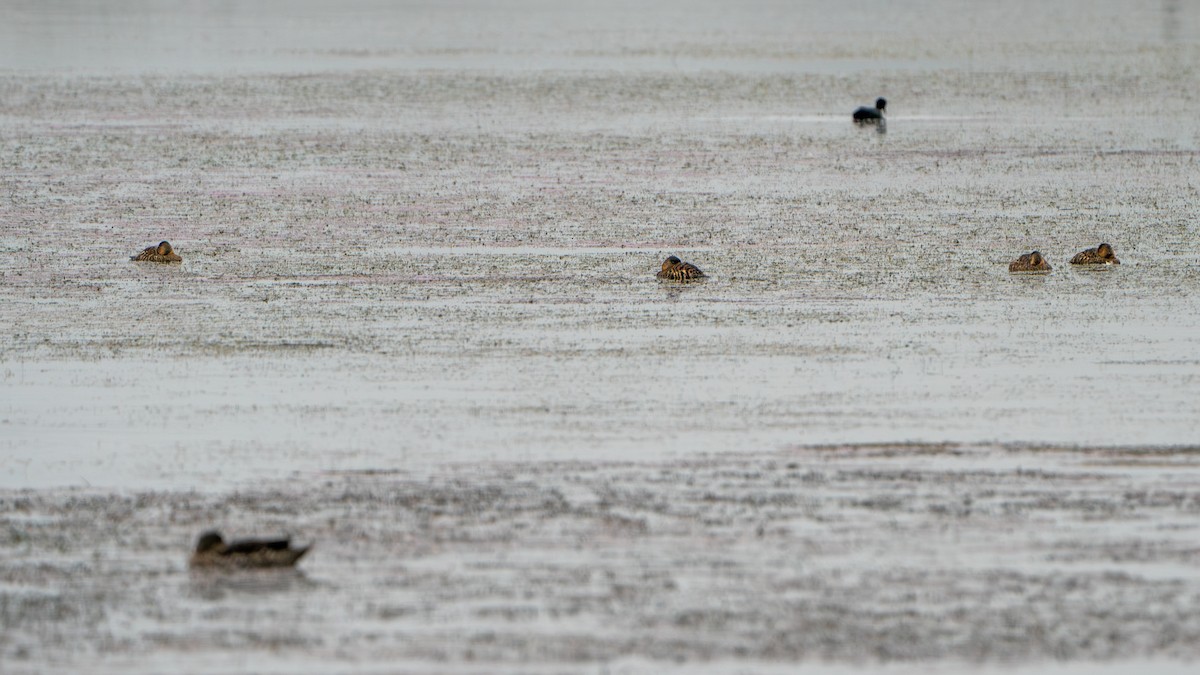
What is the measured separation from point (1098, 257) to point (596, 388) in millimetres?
5925

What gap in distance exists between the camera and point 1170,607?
294 inches

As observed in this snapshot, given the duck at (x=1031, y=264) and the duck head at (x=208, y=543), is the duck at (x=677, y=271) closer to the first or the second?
the duck at (x=1031, y=264)

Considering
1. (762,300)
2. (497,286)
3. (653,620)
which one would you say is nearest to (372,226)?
(497,286)

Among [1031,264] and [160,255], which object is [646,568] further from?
[160,255]

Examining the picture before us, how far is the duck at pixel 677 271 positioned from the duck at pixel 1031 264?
8.26 feet

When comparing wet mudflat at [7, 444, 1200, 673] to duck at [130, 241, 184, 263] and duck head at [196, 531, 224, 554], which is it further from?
duck at [130, 241, 184, 263]

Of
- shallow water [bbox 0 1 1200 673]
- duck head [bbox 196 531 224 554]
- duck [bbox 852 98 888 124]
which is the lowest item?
duck head [bbox 196 531 224 554]

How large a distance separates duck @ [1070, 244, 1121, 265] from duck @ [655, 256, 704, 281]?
10.1 feet

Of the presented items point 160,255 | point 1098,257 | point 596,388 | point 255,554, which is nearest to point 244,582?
point 255,554

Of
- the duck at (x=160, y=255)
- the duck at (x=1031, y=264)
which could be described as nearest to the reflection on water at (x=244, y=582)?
the duck at (x=160, y=255)

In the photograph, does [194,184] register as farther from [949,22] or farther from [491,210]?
[949,22]

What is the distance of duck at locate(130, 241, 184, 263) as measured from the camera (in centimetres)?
1597

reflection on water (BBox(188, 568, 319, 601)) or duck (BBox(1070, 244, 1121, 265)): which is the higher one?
duck (BBox(1070, 244, 1121, 265))

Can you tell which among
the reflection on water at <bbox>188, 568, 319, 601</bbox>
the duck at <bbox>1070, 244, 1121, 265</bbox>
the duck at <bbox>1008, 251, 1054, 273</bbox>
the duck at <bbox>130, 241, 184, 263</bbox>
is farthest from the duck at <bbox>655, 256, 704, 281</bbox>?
the reflection on water at <bbox>188, 568, 319, 601</bbox>
